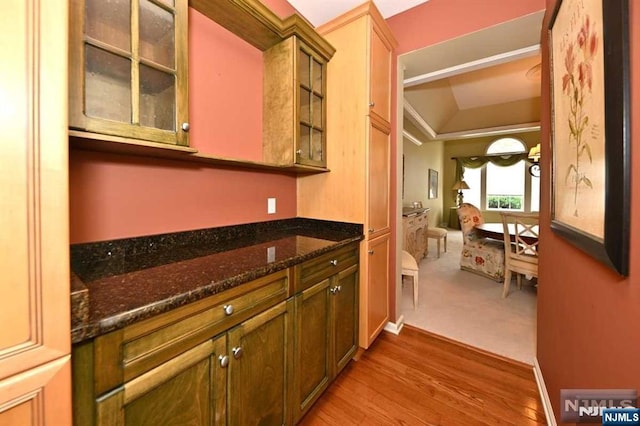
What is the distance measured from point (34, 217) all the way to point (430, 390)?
2.05 meters

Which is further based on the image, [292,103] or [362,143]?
[362,143]

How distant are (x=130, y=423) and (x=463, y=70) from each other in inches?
125

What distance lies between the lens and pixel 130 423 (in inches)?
28.0

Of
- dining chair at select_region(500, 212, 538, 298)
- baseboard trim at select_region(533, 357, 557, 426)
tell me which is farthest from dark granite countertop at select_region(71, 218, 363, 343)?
dining chair at select_region(500, 212, 538, 298)

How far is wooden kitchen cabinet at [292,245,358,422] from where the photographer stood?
130cm

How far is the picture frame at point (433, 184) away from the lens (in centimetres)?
733

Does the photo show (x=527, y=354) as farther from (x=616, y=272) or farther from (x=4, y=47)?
(x=4, y=47)

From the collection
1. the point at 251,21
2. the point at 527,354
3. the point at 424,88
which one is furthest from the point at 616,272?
the point at 424,88

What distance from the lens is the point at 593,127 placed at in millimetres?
818

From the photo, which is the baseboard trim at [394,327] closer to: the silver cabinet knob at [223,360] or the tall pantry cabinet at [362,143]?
the tall pantry cabinet at [362,143]

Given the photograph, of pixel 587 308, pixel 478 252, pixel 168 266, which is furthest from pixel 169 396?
→ pixel 478 252

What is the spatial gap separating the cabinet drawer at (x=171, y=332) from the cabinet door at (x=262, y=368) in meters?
0.08

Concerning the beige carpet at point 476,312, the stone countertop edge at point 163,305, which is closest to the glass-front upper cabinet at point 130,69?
the stone countertop edge at point 163,305

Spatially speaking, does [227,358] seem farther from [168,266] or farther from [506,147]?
[506,147]
